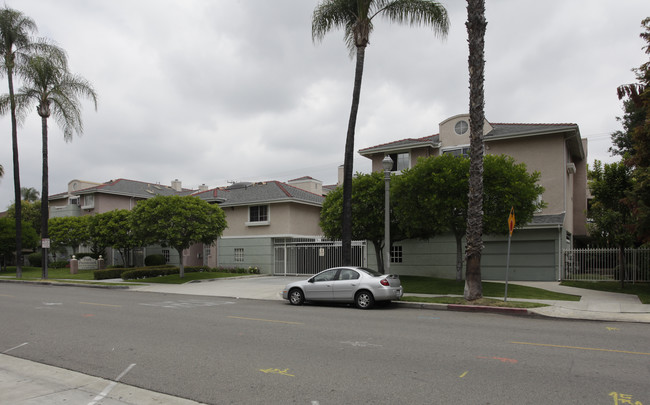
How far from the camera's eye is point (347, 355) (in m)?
7.94

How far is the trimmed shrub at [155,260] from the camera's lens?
3988cm

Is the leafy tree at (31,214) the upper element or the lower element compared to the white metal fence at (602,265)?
upper

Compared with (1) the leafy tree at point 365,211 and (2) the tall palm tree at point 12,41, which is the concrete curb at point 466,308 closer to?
(1) the leafy tree at point 365,211

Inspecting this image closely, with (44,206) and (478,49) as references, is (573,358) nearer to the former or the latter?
(478,49)

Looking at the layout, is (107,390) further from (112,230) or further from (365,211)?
(112,230)

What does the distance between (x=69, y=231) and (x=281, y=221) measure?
66.1ft

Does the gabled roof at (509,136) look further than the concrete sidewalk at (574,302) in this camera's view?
Yes

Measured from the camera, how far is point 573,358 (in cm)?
761

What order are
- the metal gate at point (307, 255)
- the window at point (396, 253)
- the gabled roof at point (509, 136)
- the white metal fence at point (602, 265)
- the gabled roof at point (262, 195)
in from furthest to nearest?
1. the gabled roof at point (262, 195)
2. the metal gate at point (307, 255)
3. the window at point (396, 253)
4. the gabled roof at point (509, 136)
5. the white metal fence at point (602, 265)

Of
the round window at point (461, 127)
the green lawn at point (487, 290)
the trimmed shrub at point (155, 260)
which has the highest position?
the round window at point (461, 127)

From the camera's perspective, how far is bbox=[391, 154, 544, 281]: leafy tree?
62.2 ft

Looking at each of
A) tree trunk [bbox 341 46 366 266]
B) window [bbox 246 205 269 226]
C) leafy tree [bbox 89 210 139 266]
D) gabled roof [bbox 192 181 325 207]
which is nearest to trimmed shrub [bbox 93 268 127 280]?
leafy tree [bbox 89 210 139 266]

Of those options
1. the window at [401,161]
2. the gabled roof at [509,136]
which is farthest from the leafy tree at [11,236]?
the window at [401,161]

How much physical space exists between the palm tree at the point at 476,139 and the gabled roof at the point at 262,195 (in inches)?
758
